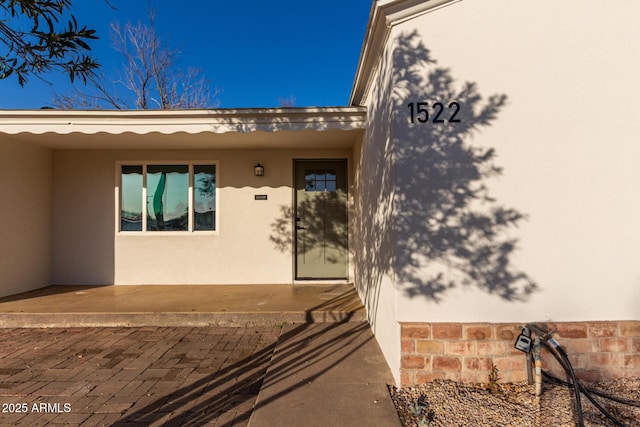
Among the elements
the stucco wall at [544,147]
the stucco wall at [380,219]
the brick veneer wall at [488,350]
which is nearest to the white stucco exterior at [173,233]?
the stucco wall at [380,219]

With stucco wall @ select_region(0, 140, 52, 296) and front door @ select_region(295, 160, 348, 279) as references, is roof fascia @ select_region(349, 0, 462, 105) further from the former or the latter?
stucco wall @ select_region(0, 140, 52, 296)

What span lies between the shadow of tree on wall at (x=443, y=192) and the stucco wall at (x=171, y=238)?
3298 millimetres

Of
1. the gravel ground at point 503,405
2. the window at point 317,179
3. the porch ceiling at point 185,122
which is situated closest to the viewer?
the gravel ground at point 503,405

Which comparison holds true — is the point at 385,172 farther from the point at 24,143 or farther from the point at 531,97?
the point at 24,143

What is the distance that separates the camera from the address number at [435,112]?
2754 mm

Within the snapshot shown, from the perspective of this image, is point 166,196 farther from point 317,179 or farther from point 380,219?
point 380,219

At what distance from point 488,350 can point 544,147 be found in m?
1.76

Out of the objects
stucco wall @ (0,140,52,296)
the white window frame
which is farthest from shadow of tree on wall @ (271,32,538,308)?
stucco wall @ (0,140,52,296)

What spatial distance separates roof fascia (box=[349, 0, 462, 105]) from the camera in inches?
109

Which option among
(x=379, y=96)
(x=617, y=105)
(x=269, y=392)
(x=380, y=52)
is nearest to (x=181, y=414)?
(x=269, y=392)

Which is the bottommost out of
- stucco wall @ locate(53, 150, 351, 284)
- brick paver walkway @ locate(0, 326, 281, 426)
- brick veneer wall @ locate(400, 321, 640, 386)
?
brick paver walkway @ locate(0, 326, 281, 426)

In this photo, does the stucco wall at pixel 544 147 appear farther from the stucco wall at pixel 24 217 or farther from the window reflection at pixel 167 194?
the stucco wall at pixel 24 217

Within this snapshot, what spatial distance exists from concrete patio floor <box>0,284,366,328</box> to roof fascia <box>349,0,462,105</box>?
124 inches

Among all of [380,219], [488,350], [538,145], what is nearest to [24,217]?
[380,219]
